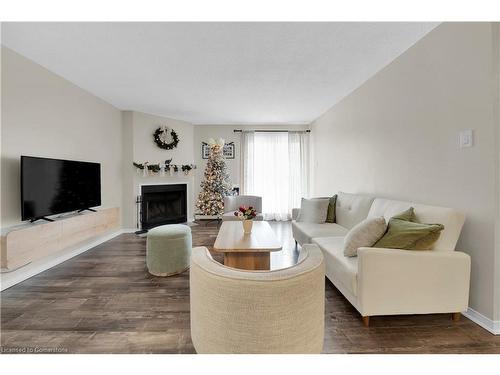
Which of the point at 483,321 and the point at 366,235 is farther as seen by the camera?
the point at 366,235

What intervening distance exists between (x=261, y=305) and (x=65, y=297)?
2397 mm

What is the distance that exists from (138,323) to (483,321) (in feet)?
8.79

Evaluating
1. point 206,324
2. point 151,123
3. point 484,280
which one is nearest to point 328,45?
point 484,280

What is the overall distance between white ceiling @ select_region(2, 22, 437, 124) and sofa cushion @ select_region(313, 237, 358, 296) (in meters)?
2.10

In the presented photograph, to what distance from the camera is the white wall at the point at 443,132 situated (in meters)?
1.82

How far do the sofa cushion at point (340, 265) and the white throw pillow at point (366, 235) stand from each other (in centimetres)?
11

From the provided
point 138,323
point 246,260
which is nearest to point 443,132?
point 246,260

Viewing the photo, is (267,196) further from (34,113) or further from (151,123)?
(34,113)

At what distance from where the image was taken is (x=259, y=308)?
39.5 inches

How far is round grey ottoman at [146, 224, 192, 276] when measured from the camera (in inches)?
114

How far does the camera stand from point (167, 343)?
1705mm

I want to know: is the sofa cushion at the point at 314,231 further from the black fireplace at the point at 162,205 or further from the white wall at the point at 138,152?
the white wall at the point at 138,152

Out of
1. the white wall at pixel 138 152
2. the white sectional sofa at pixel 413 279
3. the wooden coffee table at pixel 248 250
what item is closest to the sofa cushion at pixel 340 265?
the white sectional sofa at pixel 413 279

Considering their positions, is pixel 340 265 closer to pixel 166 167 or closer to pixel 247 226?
pixel 247 226
